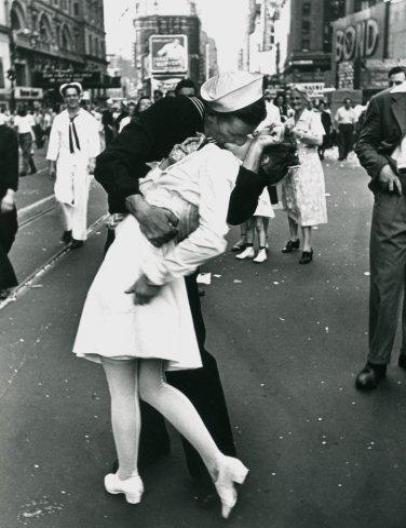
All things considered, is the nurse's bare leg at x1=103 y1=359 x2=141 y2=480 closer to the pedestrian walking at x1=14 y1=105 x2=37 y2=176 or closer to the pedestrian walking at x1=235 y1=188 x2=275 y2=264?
the pedestrian walking at x1=235 y1=188 x2=275 y2=264

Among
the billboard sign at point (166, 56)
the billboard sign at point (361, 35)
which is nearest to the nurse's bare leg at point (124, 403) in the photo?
the billboard sign at point (361, 35)

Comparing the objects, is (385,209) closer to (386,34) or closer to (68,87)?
(68,87)

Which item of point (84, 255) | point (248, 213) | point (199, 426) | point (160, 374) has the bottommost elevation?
point (84, 255)

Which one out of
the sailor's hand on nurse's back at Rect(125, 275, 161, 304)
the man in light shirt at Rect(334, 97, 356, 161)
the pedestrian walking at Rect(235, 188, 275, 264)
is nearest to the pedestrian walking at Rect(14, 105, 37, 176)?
the man in light shirt at Rect(334, 97, 356, 161)

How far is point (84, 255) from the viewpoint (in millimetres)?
8906

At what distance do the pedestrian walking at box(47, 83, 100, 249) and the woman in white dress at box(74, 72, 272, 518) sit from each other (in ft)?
21.8

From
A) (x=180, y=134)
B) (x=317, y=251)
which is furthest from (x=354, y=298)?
(x=180, y=134)

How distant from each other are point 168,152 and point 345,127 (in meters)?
20.9

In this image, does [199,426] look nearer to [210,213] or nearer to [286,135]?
[210,213]

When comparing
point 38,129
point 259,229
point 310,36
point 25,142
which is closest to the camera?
point 259,229

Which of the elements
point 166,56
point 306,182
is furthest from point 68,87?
→ point 166,56

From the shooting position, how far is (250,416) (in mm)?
4074

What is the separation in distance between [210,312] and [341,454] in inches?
110

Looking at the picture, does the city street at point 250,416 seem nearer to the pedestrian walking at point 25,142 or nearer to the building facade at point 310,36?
the pedestrian walking at point 25,142
